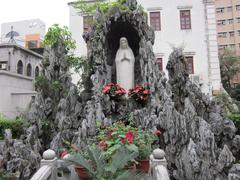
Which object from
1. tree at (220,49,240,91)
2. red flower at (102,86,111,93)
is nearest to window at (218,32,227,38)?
tree at (220,49,240,91)

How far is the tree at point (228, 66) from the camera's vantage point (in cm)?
2967

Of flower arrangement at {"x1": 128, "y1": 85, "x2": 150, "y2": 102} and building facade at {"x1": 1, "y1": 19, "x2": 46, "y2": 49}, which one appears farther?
building facade at {"x1": 1, "y1": 19, "x2": 46, "y2": 49}

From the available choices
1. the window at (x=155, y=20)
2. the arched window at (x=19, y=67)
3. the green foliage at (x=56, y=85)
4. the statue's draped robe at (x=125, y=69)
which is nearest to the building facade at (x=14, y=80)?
the arched window at (x=19, y=67)

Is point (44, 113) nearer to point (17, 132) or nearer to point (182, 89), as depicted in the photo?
point (17, 132)

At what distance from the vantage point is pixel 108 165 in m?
4.88

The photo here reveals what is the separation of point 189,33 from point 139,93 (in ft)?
38.2

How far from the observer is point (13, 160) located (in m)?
8.50

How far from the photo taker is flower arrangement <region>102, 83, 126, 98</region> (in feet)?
32.1

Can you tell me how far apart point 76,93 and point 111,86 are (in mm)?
1924

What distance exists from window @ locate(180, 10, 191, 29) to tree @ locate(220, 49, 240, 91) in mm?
12239

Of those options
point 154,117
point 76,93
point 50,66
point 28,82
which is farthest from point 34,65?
point 154,117

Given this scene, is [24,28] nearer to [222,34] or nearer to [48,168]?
[222,34]

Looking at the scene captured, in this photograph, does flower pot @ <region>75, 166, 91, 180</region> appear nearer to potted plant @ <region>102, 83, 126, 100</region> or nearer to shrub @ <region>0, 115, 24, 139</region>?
potted plant @ <region>102, 83, 126, 100</region>

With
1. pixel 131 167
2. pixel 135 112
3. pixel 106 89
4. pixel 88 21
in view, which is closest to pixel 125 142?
pixel 131 167
